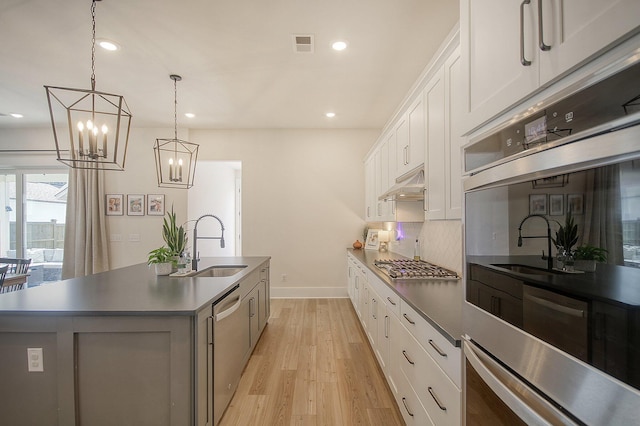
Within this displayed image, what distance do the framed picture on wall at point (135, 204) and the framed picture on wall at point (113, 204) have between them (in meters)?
0.13

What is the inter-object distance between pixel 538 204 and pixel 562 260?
0.48 ft

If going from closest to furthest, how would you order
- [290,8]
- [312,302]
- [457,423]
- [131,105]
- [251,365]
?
1. [457,423]
2. [290,8]
3. [251,365]
4. [131,105]
5. [312,302]

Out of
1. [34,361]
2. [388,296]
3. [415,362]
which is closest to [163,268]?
[34,361]

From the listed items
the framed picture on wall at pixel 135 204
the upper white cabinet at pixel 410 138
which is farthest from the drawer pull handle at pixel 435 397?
the framed picture on wall at pixel 135 204

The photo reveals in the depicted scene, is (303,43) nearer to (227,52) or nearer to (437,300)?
(227,52)

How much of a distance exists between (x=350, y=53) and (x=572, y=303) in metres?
2.94

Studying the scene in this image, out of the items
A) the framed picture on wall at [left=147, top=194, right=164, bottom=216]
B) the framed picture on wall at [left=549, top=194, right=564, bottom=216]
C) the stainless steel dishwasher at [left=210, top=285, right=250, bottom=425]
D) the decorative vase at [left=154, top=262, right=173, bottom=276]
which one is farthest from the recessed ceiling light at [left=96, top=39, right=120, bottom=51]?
the framed picture on wall at [left=549, top=194, right=564, bottom=216]

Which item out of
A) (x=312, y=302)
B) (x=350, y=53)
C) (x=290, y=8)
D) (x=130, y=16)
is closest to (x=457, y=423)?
(x=290, y=8)

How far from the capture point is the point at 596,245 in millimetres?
571

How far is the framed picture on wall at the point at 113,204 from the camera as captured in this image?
17.0 feet

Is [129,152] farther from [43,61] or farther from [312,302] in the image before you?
[312,302]

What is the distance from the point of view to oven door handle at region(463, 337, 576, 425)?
2.15 feet

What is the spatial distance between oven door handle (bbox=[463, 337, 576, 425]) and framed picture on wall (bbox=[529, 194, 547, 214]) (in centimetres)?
46

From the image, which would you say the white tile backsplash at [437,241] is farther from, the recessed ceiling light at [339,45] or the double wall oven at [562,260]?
the recessed ceiling light at [339,45]
